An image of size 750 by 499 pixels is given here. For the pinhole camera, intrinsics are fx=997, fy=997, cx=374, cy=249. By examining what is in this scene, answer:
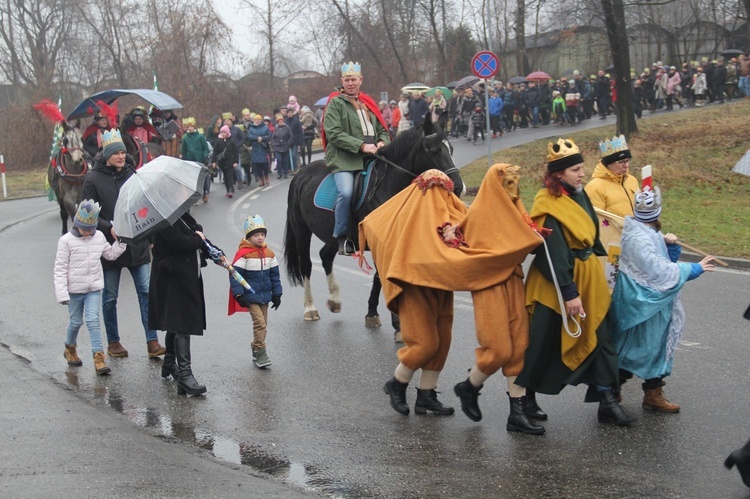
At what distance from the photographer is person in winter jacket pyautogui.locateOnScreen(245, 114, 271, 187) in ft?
90.5

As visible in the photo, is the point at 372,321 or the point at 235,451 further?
the point at 372,321

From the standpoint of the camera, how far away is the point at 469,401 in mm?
6793

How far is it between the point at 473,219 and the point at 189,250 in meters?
2.66

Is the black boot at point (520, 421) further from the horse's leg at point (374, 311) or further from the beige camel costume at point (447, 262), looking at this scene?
the horse's leg at point (374, 311)

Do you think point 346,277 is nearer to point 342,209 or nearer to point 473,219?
point 342,209

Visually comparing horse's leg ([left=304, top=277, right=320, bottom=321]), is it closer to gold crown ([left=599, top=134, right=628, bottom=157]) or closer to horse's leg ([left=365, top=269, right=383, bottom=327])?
horse's leg ([left=365, top=269, right=383, bottom=327])

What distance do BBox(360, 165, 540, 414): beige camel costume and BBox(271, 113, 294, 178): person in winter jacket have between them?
72.8 ft

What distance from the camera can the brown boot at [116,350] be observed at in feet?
30.5

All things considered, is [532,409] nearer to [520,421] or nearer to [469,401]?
[520,421]

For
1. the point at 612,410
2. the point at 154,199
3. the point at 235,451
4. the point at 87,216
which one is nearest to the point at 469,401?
the point at 612,410

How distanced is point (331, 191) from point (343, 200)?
12.4 inches

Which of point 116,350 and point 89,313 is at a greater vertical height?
point 89,313

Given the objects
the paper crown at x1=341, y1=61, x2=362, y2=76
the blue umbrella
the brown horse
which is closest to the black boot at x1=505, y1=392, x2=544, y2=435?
the paper crown at x1=341, y1=61, x2=362, y2=76

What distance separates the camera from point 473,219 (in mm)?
6305
